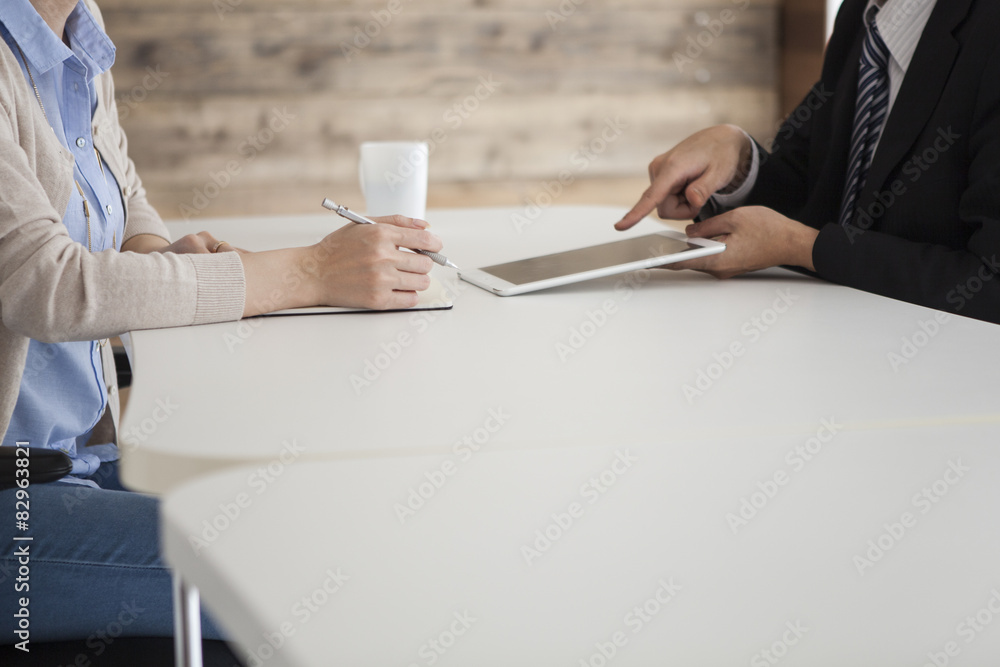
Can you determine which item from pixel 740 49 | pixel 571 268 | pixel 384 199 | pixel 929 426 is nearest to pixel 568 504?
pixel 929 426

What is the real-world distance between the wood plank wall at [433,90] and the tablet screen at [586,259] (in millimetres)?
2029

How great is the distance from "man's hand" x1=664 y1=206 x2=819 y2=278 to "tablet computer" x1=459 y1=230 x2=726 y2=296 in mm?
22

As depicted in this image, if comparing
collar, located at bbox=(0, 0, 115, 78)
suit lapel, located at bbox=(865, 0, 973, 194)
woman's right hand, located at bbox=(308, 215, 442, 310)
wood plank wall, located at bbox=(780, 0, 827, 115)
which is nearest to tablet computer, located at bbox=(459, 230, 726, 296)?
woman's right hand, located at bbox=(308, 215, 442, 310)

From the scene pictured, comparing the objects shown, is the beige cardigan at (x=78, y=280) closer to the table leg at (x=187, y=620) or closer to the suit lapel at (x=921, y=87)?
the table leg at (x=187, y=620)

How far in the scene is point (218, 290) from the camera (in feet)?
2.61

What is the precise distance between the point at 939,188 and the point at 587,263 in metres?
0.44

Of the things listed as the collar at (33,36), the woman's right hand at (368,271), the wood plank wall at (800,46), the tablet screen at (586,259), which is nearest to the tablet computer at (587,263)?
the tablet screen at (586,259)

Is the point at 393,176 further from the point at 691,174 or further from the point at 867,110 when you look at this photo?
the point at 867,110

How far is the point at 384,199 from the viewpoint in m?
1.31

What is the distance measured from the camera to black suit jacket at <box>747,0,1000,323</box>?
93cm

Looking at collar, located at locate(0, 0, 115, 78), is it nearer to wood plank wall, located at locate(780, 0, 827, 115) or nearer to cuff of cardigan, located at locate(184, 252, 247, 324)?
cuff of cardigan, located at locate(184, 252, 247, 324)

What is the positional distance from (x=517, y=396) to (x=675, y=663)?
273mm

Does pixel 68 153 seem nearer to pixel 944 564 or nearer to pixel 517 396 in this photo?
pixel 517 396

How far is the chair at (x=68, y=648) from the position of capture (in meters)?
0.71
